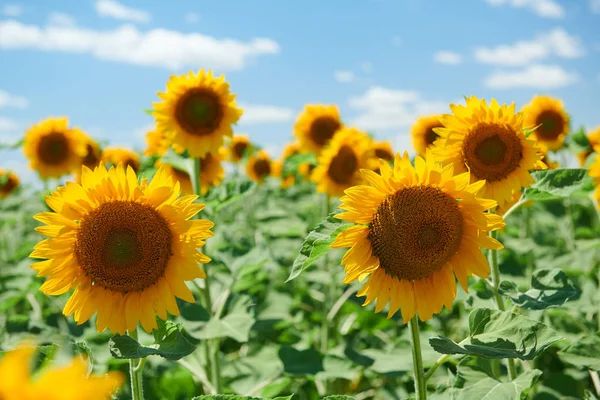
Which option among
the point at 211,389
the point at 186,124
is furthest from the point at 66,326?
the point at 186,124

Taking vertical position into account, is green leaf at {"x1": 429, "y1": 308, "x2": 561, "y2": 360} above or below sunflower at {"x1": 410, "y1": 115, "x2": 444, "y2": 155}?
below

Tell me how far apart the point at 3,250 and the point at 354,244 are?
25.7 ft

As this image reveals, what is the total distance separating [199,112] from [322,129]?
2913 millimetres

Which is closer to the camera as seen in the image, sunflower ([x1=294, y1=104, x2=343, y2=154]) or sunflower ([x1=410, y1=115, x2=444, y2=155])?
sunflower ([x1=410, y1=115, x2=444, y2=155])

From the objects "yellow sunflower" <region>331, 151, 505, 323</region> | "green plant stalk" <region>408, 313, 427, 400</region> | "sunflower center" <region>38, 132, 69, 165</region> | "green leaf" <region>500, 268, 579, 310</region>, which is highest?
"sunflower center" <region>38, 132, 69, 165</region>

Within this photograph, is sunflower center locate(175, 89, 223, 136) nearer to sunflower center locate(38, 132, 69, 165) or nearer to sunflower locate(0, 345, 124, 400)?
sunflower center locate(38, 132, 69, 165)

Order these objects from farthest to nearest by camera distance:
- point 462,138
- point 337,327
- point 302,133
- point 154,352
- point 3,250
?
point 3,250, point 302,133, point 337,327, point 462,138, point 154,352

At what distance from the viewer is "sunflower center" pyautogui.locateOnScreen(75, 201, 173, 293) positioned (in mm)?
2486

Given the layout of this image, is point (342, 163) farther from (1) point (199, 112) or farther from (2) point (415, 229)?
(2) point (415, 229)

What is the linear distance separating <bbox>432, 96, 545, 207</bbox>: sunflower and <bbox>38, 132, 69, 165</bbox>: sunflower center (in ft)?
16.0

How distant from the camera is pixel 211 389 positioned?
12.1 feet

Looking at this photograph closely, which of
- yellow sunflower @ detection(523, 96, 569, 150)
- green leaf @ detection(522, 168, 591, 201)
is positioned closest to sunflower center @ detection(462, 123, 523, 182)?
green leaf @ detection(522, 168, 591, 201)

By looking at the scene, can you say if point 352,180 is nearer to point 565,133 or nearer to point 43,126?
point 565,133

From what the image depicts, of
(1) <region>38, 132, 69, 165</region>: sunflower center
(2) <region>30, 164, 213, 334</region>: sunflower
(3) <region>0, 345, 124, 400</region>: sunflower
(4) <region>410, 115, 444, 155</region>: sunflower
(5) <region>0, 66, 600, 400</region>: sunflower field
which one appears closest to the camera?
(3) <region>0, 345, 124, 400</region>: sunflower
